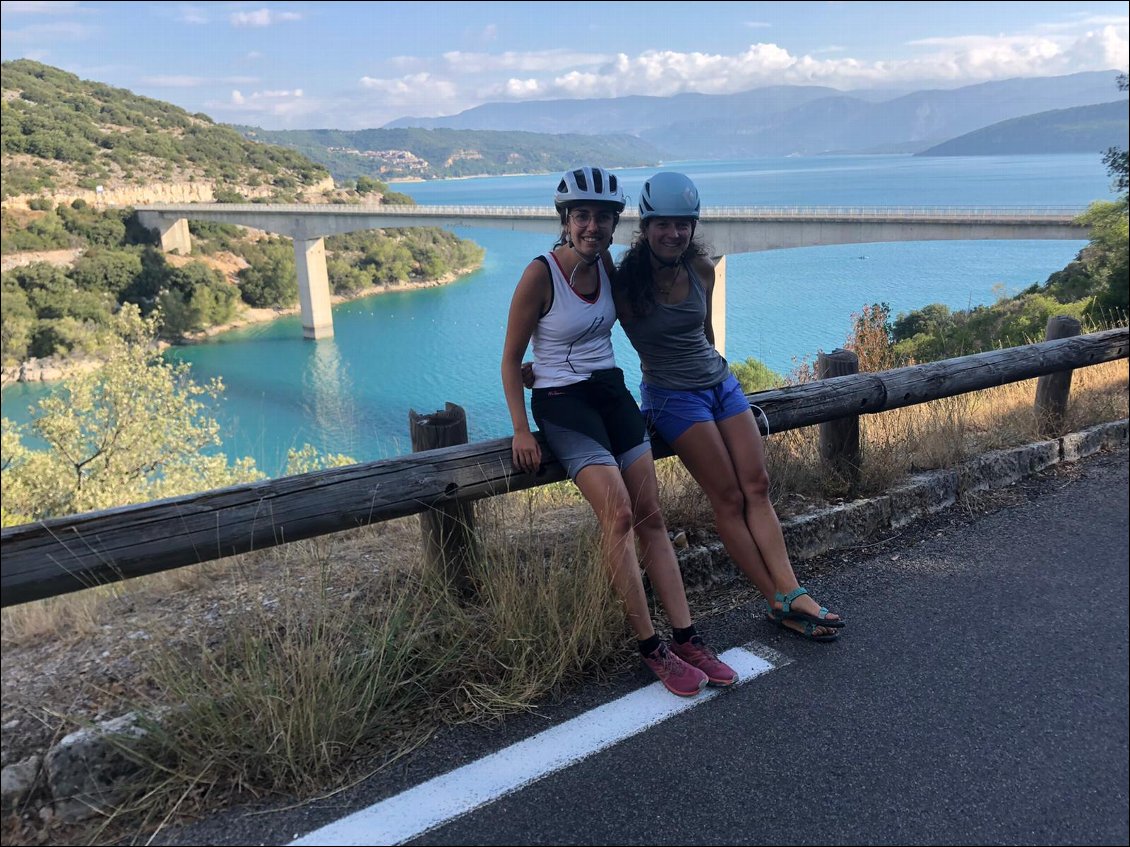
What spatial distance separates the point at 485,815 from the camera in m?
2.19

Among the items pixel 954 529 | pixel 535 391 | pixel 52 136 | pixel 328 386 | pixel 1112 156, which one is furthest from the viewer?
pixel 52 136

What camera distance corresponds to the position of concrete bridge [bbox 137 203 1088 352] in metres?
39.3

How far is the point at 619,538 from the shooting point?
293 centimetres

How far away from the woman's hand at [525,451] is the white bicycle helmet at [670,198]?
3.42ft

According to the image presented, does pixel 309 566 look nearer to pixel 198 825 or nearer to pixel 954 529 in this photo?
pixel 198 825

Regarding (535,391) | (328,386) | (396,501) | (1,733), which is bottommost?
(328,386)

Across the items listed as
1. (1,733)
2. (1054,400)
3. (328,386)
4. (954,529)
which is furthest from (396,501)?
(328,386)

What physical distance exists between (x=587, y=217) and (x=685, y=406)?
889 millimetres

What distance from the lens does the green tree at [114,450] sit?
69.5 ft

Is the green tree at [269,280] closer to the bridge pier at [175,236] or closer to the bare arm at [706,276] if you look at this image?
the bridge pier at [175,236]

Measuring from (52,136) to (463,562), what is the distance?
11222 cm

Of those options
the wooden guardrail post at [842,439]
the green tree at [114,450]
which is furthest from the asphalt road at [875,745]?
the green tree at [114,450]

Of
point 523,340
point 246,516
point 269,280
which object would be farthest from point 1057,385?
point 269,280

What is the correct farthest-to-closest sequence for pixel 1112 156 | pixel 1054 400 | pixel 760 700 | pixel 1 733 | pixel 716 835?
pixel 1112 156 → pixel 1054 400 → pixel 760 700 → pixel 1 733 → pixel 716 835
